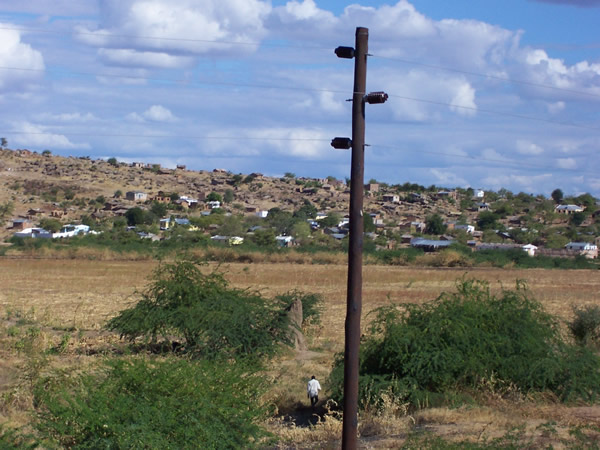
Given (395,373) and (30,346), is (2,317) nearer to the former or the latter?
(30,346)

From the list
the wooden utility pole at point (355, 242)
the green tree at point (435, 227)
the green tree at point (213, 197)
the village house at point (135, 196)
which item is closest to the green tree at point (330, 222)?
the green tree at point (435, 227)

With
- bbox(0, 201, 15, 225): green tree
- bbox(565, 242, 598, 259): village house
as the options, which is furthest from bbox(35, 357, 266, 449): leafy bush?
bbox(0, 201, 15, 225): green tree

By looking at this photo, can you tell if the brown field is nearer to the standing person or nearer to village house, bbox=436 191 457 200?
the standing person

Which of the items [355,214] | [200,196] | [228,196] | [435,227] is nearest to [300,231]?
[435,227]

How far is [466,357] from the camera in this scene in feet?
63.3

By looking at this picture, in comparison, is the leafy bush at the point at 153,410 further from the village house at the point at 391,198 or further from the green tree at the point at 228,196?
the village house at the point at 391,198

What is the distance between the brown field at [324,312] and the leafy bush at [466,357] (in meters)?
0.68

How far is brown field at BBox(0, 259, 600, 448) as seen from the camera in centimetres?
1669

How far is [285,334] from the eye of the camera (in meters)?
25.2

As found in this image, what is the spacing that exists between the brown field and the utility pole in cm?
272

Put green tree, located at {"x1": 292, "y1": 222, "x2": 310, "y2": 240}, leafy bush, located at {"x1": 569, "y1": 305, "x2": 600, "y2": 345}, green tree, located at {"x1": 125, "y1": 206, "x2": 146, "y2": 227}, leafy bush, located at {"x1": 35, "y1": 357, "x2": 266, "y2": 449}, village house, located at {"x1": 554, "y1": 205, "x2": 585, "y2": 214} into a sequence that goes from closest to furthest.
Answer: leafy bush, located at {"x1": 35, "y1": 357, "x2": 266, "y2": 449}, leafy bush, located at {"x1": 569, "y1": 305, "x2": 600, "y2": 345}, green tree, located at {"x1": 292, "y1": 222, "x2": 310, "y2": 240}, green tree, located at {"x1": 125, "y1": 206, "x2": 146, "y2": 227}, village house, located at {"x1": 554, "y1": 205, "x2": 585, "y2": 214}

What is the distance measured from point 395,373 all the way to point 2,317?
20057 mm

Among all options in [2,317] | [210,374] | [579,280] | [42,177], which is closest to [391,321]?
[210,374]

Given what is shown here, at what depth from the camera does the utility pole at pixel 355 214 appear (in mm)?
12102
